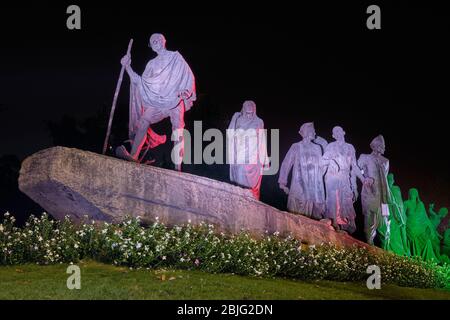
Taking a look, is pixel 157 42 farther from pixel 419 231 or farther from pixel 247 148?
pixel 419 231

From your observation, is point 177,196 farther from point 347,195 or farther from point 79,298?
point 347,195

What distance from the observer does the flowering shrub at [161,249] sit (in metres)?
9.49

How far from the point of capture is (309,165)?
15.7 metres

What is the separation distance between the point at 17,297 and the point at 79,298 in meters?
0.80

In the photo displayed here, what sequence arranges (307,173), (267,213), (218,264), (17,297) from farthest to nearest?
1. (307,173)
2. (267,213)
3. (218,264)
4. (17,297)

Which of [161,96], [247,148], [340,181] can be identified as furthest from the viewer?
[340,181]

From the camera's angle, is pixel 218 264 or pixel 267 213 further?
pixel 267 213

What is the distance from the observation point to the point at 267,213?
12.4 m

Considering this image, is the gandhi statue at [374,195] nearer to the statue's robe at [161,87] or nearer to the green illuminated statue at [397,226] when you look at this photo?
the green illuminated statue at [397,226]

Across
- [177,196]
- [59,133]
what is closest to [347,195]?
[177,196]

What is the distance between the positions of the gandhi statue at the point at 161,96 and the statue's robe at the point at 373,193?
6409mm

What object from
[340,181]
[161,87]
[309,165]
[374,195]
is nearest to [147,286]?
[161,87]

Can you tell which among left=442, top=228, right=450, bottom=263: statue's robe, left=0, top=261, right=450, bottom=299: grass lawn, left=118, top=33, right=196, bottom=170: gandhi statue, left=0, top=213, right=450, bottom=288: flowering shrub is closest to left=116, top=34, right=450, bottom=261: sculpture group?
left=118, top=33, right=196, bottom=170: gandhi statue

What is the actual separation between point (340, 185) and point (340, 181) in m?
0.12
